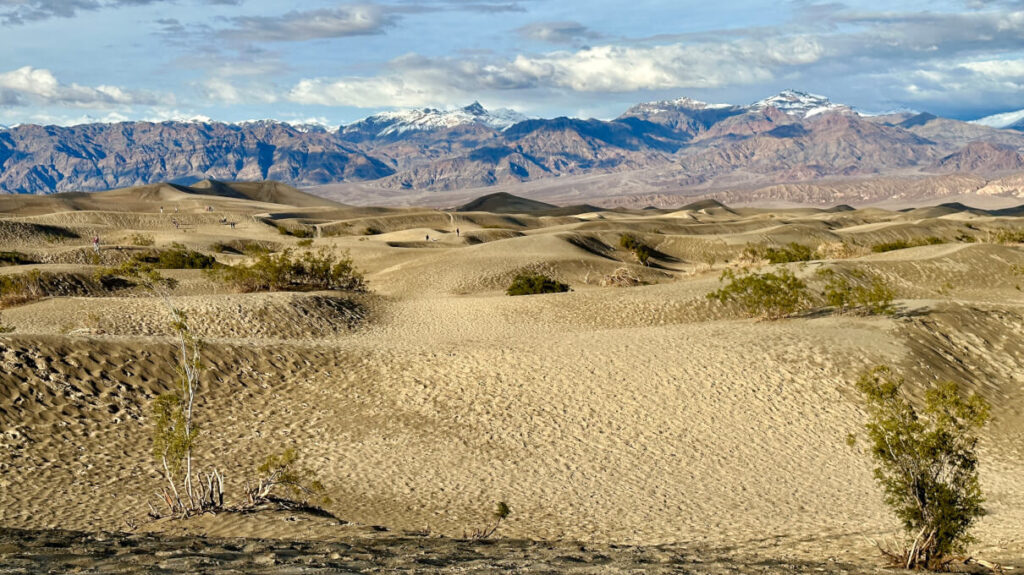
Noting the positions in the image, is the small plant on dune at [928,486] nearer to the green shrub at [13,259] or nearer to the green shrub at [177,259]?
the green shrub at [177,259]

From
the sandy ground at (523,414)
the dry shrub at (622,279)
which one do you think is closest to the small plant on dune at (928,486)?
the sandy ground at (523,414)

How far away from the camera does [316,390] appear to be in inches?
739

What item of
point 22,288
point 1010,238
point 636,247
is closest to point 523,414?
point 22,288

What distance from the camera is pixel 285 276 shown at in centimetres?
3556

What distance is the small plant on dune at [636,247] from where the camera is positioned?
59091 millimetres

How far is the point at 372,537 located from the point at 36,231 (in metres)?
62.1

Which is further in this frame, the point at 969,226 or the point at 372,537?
the point at 969,226

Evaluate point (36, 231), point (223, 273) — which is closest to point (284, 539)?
point (223, 273)

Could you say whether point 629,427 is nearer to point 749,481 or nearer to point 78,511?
point 749,481

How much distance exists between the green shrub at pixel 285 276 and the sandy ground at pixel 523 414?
230 inches

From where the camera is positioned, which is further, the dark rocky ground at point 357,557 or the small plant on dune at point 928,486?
the small plant on dune at point 928,486

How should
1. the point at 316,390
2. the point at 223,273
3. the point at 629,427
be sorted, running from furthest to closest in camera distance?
the point at 223,273 < the point at 316,390 < the point at 629,427

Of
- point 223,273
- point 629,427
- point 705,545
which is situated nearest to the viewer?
point 705,545

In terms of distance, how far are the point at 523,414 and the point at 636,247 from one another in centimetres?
4602
